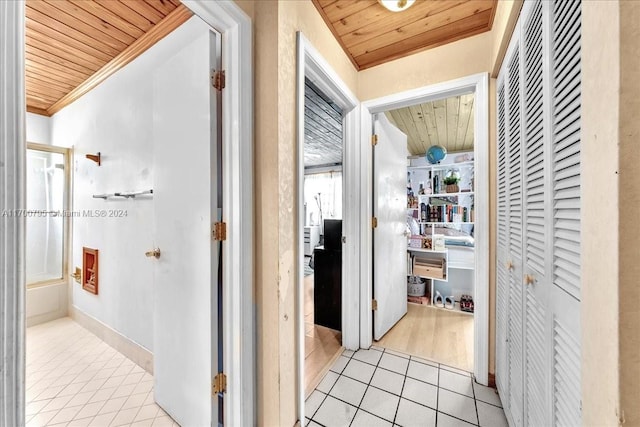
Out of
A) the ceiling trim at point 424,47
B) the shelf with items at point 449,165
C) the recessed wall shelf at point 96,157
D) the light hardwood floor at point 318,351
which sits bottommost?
the light hardwood floor at point 318,351

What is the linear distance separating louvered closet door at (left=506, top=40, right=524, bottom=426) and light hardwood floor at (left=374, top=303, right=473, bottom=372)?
0.73m

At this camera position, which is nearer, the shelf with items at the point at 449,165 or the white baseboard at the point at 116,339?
the white baseboard at the point at 116,339

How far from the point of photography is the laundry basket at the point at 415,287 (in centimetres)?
311

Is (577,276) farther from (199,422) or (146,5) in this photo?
(146,5)

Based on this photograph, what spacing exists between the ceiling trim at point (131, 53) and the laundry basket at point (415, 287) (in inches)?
132

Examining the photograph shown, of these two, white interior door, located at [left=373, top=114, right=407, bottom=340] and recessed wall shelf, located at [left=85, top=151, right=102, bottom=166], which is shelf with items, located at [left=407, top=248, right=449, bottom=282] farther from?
recessed wall shelf, located at [left=85, top=151, right=102, bottom=166]

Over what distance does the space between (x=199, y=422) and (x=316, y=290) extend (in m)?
1.41

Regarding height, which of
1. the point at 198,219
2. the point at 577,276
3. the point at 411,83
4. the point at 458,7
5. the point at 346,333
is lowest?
the point at 346,333

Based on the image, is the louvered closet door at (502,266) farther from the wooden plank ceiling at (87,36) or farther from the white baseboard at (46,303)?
the white baseboard at (46,303)

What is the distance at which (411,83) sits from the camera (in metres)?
1.79

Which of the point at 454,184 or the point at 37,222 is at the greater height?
the point at 454,184

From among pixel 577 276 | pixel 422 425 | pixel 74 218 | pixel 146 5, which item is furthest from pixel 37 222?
pixel 577 276

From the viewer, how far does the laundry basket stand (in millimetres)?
3111

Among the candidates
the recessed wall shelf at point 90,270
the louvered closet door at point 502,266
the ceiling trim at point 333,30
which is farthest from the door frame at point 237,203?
the recessed wall shelf at point 90,270
